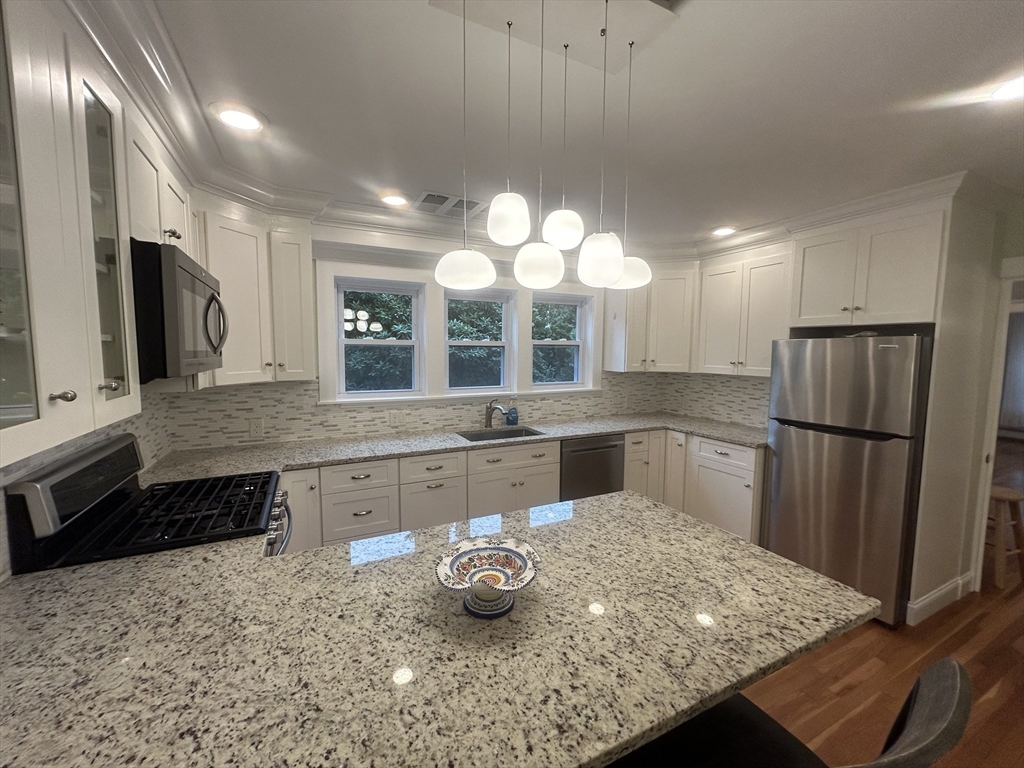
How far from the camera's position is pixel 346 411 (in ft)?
9.82

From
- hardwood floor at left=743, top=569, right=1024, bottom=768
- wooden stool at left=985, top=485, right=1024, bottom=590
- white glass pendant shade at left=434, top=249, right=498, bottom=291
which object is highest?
white glass pendant shade at left=434, top=249, right=498, bottom=291

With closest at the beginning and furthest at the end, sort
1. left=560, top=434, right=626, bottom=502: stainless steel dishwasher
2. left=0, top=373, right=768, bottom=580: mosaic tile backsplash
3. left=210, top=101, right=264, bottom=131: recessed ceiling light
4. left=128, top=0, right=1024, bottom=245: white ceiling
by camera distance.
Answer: left=128, top=0, right=1024, bottom=245: white ceiling → left=210, top=101, right=264, bottom=131: recessed ceiling light → left=0, top=373, right=768, bottom=580: mosaic tile backsplash → left=560, top=434, right=626, bottom=502: stainless steel dishwasher

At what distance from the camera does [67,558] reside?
1209mm

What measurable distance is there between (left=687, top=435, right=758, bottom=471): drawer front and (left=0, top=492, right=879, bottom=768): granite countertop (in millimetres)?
1850

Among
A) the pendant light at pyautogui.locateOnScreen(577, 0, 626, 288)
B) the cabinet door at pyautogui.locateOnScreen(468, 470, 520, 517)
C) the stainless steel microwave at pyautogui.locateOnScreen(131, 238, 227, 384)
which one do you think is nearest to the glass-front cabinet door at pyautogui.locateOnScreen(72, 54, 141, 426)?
the stainless steel microwave at pyautogui.locateOnScreen(131, 238, 227, 384)

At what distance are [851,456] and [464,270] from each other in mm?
2522

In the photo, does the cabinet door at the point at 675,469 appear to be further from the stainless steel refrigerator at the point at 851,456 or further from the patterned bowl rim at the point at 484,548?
the patterned bowl rim at the point at 484,548

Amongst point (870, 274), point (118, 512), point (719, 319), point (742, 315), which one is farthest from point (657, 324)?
point (118, 512)

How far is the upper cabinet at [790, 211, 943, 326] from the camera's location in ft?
7.16

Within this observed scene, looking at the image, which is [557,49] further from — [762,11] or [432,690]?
[432,690]

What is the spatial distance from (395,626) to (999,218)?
3694 millimetres

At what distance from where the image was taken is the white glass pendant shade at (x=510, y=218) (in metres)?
1.16

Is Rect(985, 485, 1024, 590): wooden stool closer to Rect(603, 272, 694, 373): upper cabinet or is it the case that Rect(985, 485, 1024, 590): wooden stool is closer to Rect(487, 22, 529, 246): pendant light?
Rect(603, 272, 694, 373): upper cabinet

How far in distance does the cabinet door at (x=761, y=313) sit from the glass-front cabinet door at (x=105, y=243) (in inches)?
135
